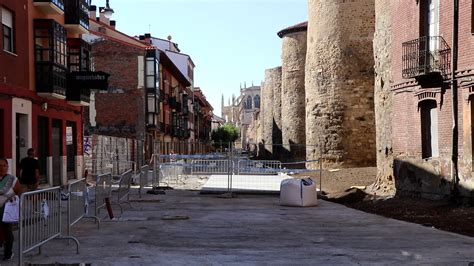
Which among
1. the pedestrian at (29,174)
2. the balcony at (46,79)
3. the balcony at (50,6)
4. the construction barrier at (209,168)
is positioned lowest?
the construction barrier at (209,168)

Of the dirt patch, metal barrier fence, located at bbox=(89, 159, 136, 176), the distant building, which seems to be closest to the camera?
the dirt patch

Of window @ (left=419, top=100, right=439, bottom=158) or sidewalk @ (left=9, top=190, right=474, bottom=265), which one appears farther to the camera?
window @ (left=419, top=100, right=439, bottom=158)

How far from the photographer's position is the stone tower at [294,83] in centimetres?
4881

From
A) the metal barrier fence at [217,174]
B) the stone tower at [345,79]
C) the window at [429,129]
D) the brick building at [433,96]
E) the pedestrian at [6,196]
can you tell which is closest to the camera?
the pedestrian at [6,196]

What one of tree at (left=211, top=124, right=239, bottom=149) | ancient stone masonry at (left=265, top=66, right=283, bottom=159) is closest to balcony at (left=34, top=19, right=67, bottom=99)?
ancient stone masonry at (left=265, top=66, right=283, bottom=159)

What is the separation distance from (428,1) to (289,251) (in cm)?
1224

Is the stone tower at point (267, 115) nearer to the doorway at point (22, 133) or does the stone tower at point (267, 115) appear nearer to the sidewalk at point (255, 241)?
the doorway at point (22, 133)

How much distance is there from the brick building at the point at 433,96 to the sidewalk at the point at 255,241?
3458 millimetres

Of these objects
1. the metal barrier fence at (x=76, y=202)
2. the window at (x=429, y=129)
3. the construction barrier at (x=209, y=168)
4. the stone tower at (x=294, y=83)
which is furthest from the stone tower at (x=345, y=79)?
the metal barrier fence at (x=76, y=202)

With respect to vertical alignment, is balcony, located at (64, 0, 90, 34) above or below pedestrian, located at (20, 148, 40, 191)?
above

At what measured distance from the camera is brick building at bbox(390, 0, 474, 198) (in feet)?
53.4

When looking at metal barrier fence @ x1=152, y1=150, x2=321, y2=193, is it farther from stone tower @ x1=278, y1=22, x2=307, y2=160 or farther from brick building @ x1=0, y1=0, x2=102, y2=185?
stone tower @ x1=278, y1=22, x2=307, y2=160

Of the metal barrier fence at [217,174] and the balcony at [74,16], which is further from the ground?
the balcony at [74,16]

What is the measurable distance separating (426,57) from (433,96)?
118cm
